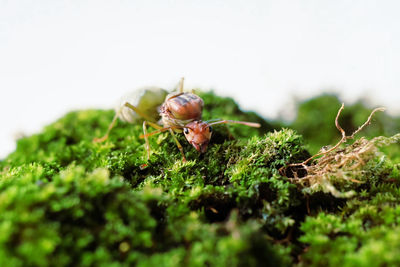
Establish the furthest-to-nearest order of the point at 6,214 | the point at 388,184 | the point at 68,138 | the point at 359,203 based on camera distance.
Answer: the point at 68,138
the point at 388,184
the point at 359,203
the point at 6,214

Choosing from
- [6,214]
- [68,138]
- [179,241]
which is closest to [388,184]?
[179,241]

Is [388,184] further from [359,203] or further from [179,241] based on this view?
[179,241]

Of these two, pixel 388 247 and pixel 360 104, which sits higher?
pixel 388 247

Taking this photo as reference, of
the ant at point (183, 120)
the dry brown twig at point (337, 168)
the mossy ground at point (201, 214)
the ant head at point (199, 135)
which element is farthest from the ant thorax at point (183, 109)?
the dry brown twig at point (337, 168)

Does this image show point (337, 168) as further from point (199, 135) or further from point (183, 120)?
point (183, 120)

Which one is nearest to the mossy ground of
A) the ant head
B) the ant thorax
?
the ant head

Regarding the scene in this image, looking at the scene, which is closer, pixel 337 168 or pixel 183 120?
pixel 337 168

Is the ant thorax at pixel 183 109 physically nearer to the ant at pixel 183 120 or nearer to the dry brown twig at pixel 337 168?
the ant at pixel 183 120

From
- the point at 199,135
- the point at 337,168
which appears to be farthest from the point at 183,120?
the point at 337,168
